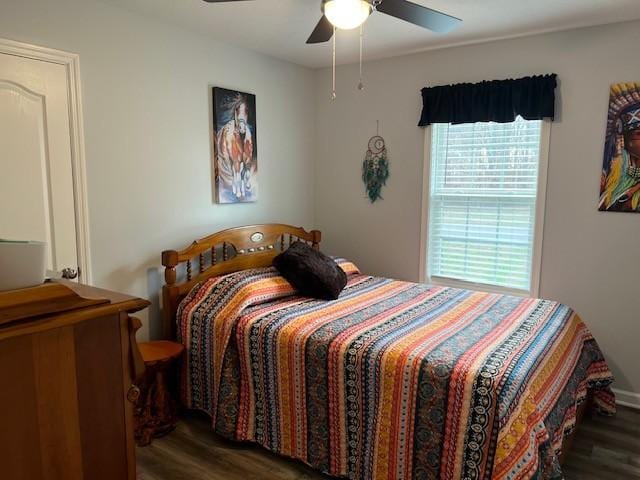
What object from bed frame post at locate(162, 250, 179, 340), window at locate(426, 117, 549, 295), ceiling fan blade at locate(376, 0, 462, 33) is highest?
ceiling fan blade at locate(376, 0, 462, 33)

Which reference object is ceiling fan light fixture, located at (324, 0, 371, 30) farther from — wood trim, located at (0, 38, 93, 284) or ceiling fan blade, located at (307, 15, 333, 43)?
wood trim, located at (0, 38, 93, 284)

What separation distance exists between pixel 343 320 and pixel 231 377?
715mm

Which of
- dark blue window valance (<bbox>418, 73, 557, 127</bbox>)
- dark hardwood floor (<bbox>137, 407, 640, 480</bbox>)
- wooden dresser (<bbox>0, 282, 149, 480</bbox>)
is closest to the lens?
wooden dresser (<bbox>0, 282, 149, 480</bbox>)

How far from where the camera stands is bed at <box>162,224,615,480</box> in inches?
72.2

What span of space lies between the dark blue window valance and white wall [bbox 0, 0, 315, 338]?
1366 mm

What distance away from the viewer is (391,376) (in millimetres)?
2033

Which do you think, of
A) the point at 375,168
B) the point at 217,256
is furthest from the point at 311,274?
the point at 375,168

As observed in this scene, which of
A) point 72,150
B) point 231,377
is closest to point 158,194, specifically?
point 72,150

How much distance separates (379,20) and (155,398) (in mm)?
2702

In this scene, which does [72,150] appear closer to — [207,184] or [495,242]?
[207,184]

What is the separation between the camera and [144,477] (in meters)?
2.30

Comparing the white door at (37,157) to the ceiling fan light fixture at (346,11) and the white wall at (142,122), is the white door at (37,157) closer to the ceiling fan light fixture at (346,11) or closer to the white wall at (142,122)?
the white wall at (142,122)

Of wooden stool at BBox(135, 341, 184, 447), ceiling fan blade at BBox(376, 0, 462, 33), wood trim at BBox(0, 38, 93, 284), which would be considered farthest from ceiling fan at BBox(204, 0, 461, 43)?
wooden stool at BBox(135, 341, 184, 447)

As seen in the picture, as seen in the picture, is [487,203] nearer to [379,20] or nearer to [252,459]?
[379,20]
